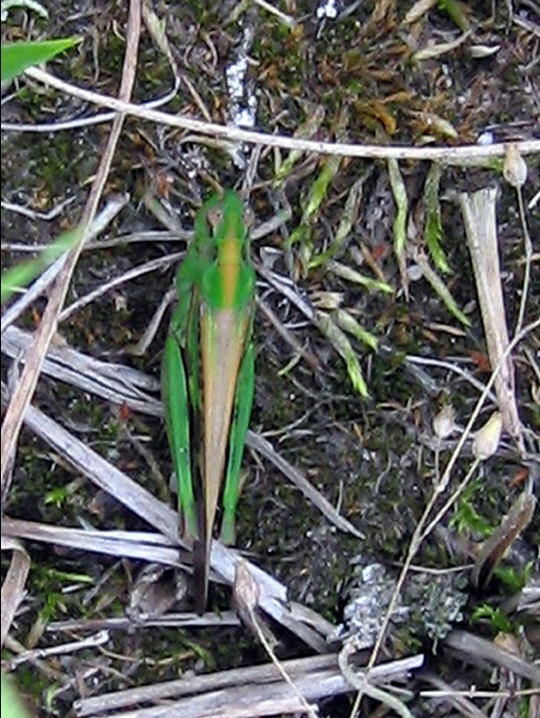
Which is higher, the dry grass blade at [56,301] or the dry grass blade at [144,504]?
the dry grass blade at [56,301]

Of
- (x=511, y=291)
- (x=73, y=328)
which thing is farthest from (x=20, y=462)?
(x=511, y=291)

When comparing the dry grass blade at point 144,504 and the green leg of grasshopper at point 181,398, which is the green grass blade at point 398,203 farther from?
the dry grass blade at point 144,504

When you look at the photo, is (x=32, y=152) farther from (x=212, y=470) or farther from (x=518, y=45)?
(x=518, y=45)

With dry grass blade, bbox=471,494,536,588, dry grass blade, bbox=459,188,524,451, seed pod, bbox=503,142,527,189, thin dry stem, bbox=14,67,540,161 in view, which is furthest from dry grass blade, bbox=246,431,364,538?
seed pod, bbox=503,142,527,189

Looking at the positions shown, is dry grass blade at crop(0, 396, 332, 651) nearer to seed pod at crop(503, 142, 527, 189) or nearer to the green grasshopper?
the green grasshopper

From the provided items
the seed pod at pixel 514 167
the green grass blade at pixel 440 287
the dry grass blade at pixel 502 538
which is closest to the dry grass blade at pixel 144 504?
the dry grass blade at pixel 502 538
